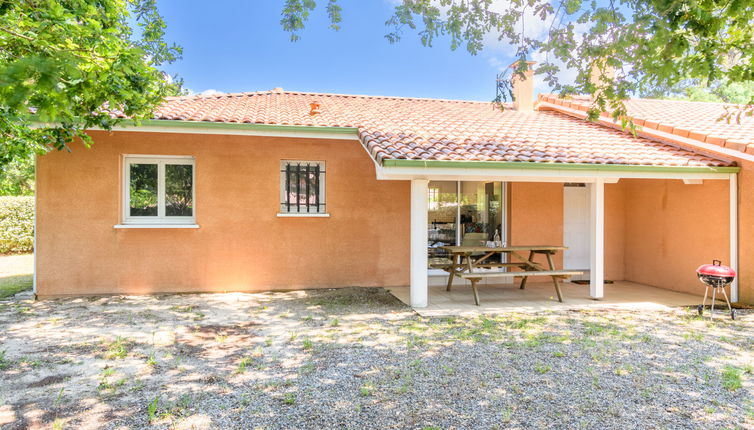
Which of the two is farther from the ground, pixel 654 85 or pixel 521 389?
pixel 654 85

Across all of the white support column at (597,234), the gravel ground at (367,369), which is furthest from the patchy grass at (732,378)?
the white support column at (597,234)

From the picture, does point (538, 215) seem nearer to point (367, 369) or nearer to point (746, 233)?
point (746, 233)

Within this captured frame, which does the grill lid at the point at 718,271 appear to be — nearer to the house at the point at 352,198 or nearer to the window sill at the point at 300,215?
the house at the point at 352,198

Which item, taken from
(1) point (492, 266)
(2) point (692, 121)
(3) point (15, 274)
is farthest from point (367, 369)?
(3) point (15, 274)

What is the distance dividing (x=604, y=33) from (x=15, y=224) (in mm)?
17781

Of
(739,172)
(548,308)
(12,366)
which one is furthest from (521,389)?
(739,172)

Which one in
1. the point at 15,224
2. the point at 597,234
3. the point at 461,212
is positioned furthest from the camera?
the point at 15,224

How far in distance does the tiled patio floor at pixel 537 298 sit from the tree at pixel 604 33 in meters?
3.99

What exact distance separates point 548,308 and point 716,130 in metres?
5.76

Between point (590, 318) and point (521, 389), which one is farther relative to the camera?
point (590, 318)

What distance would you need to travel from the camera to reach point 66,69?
2.46m

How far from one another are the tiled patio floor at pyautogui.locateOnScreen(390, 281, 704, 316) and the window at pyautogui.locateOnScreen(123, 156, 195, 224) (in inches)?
180

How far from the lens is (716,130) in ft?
32.3

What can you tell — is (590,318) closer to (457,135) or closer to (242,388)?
(457,135)
